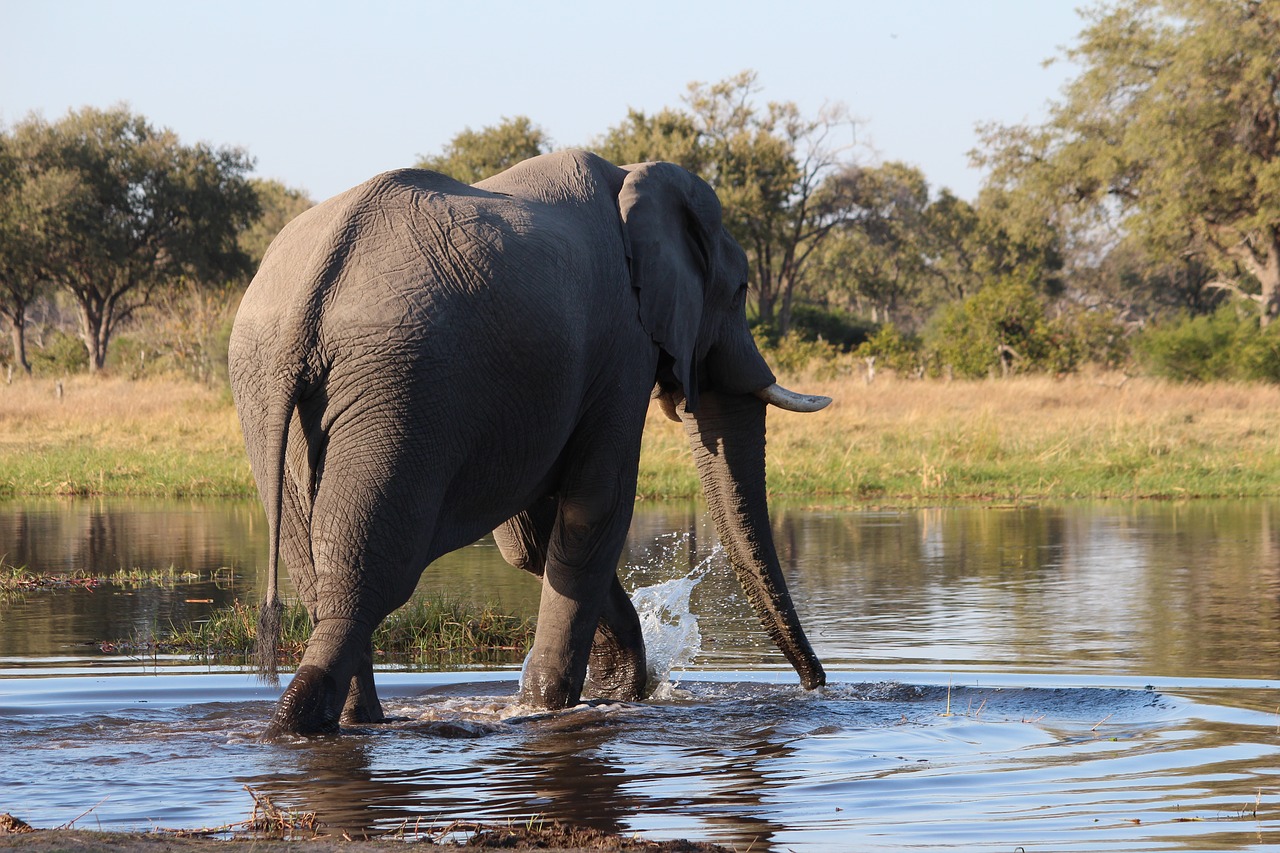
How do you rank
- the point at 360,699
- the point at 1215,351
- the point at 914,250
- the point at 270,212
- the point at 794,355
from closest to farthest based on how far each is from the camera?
the point at 360,699 → the point at 1215,351 → the point at 794,355 → the point at 914,250 → the point at 270,212

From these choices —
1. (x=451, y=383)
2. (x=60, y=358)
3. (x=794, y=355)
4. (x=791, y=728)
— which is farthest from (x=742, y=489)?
(x=60, y=358)

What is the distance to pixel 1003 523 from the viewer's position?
16.2 m

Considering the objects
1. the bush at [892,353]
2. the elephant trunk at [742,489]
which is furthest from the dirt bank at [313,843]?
the bush at [892,353]

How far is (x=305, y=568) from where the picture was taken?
6.02 m

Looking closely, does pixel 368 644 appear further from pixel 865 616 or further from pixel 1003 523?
pixel 1003 523

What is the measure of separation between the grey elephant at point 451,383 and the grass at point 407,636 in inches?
78.9

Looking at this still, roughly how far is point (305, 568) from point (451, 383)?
926 millimetres

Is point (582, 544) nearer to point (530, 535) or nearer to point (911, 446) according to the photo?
point (530, 535)

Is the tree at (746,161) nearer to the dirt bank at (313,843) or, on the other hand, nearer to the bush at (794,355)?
the bush at (794,355)

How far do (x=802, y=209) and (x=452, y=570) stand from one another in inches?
1458

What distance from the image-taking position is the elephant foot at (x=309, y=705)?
5.54 meters

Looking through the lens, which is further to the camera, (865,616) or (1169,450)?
(1169,450)

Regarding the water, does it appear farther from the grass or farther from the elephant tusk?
the elephant tusk

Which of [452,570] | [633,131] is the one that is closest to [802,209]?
[633,131]
